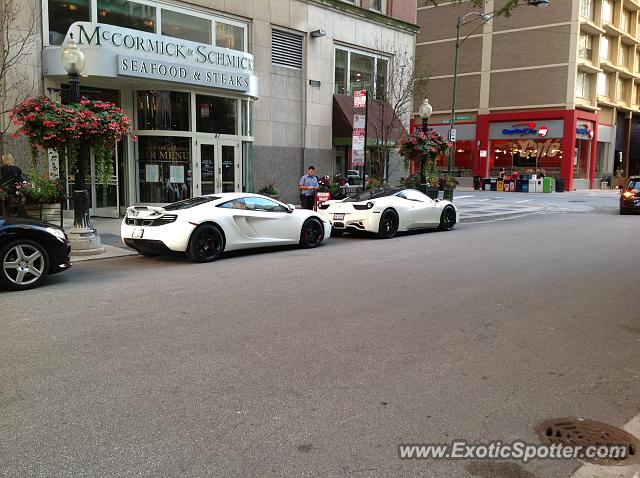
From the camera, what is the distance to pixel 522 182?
3903 cm

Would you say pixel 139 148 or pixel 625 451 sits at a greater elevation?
pixel 139 148

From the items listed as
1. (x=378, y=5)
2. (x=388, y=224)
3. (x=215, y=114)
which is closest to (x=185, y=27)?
(x=215, y=114)

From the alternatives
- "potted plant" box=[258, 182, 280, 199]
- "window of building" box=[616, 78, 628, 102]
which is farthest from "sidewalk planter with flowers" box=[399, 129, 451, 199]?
"window of building" box=[616, 78, 628, 102]

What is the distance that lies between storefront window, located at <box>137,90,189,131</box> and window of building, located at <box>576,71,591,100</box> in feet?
109

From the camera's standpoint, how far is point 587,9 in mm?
41281

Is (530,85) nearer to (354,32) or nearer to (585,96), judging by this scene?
(585,96)

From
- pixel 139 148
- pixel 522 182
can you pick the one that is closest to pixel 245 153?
pixel 139 148

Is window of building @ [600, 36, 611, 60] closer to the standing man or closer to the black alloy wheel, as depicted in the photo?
the standing man

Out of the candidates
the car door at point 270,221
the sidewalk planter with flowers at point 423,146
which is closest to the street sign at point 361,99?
the sidewalk planter with flowers at point 423,146

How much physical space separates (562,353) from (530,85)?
1592 inches

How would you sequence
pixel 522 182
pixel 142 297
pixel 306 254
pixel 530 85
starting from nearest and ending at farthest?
pixel 142 297, pixel 306 254, pixel 522 182, pixel 530 85

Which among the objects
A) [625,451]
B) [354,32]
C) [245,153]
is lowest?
[625,451]

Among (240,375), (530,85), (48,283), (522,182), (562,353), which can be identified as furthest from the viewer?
(530,85)

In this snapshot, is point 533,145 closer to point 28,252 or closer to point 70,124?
point 70,124
